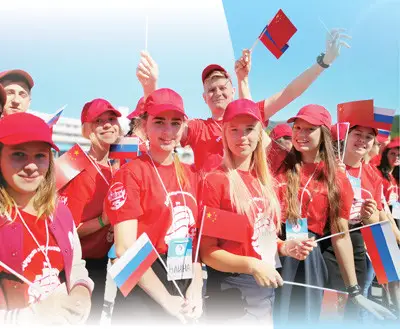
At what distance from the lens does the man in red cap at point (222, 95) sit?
396 cm

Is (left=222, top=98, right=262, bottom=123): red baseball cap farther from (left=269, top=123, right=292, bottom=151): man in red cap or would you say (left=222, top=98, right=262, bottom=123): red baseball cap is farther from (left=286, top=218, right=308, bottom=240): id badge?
(left=269, top=123, right=292, bottom=151): man in red cap

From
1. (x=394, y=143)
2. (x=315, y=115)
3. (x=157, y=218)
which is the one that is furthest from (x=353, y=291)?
(x=394, y=143)

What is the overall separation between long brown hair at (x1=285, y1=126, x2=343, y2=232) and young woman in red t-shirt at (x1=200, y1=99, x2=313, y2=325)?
0.37m

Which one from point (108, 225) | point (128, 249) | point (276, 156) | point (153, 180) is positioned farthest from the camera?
point (276, 156)

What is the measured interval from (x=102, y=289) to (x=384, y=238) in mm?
2258

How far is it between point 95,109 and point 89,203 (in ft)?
2.61

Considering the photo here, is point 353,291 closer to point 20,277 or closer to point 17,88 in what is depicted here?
point 20,277

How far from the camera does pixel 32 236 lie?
8.06 feet

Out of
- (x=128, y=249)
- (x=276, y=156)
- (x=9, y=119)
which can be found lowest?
(x=128, y=249)

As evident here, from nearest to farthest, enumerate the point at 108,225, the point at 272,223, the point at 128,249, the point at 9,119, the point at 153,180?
the point at 9,119
the point at 128,249
the point at 153,180
the point at 272,223
the point at 108,225

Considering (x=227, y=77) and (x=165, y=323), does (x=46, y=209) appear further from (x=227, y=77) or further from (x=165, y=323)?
(x=227, y=77)

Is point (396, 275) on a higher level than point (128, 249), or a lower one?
higher

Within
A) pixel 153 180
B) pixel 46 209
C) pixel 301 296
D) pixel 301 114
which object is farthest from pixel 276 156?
pixel 46 209

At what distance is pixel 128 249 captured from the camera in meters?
2.68
